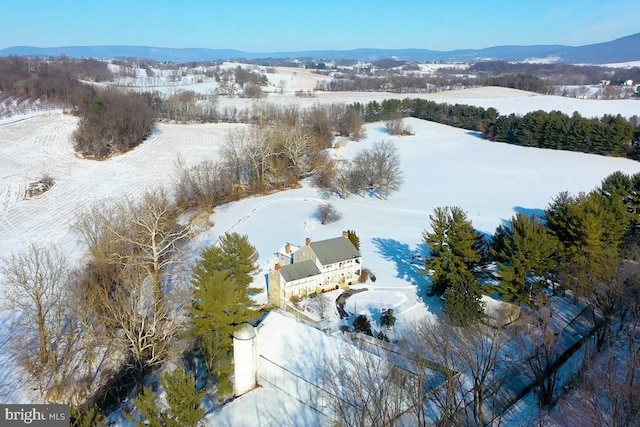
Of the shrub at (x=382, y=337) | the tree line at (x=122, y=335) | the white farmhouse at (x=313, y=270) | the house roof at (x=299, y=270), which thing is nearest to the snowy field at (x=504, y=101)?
the white farmhouse at (x=313, y=270)

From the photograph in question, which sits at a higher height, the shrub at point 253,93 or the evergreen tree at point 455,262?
the evergreen tree at point 455,262

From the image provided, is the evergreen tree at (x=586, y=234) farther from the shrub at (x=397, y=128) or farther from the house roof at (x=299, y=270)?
the shrub at (x=397, y=128)

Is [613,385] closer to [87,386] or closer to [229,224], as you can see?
[87,386]

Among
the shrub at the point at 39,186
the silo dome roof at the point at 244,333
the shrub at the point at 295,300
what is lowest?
the shrub at the point at 39,186

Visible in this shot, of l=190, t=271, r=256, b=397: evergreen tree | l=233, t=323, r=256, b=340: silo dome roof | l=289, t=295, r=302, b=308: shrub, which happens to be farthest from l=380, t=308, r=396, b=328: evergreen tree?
l=233, t=323, r=256, b=340: silo dome roof

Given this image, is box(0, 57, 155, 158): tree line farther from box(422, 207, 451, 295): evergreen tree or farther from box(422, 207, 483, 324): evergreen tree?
box(422, 207, 483, 324): evergreen tree

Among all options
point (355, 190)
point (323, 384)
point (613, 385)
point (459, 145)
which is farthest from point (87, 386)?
point (459, 145)

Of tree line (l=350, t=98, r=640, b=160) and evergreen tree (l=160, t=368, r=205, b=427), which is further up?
evergreen tree (l=160, t=368, r=205, b=427)
